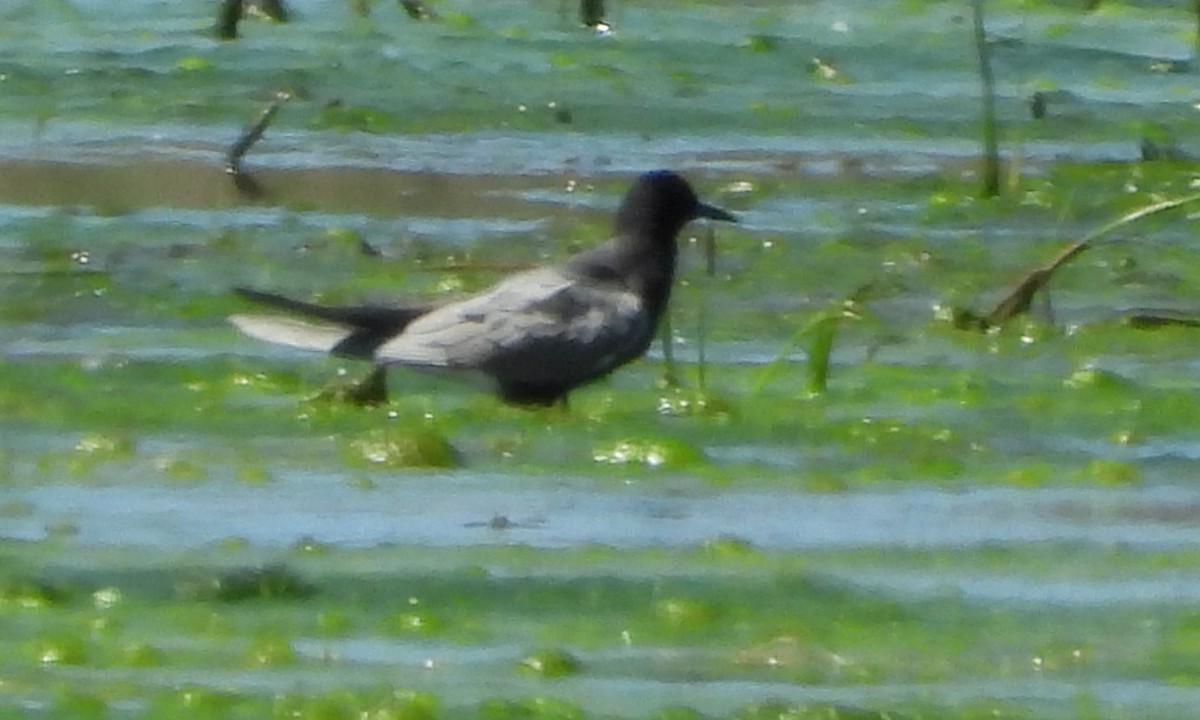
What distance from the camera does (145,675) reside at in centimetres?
404

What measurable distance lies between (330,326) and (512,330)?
1.03ft

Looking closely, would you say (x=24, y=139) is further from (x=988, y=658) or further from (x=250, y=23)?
(x=988, y=658)

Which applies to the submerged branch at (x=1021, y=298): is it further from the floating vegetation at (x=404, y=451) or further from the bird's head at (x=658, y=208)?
the floating vegetation at (x=404, y=451)

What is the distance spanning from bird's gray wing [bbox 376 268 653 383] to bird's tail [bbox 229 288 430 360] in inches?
1.2

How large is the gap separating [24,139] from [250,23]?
2462 mm

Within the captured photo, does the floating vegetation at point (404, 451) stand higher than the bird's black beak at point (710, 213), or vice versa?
the floating vegetation at point (404, 451)

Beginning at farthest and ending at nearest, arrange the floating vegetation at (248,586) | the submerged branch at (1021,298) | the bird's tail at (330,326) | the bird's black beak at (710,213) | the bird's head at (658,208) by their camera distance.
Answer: the bird's black beak at (710,213), the bird's head at (658,208), the submerged branch at (1021,298), the bird's tail at (330,326), the floating vegetation at (248,586)

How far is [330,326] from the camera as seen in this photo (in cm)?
593

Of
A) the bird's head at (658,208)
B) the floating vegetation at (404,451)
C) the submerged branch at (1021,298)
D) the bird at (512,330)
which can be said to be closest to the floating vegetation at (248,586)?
the floating vegetation at (404,451)

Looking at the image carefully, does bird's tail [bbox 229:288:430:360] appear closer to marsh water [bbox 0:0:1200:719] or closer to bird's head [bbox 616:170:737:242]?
marsh water [bbox 0:0:1200:719]

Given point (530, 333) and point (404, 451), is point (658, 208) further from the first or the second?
point (404, 451)

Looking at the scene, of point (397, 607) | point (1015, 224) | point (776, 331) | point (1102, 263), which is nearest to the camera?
point (397, 607)

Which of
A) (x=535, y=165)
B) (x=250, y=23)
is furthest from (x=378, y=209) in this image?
(x=250, y=23)

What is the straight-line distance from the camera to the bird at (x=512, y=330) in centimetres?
588
